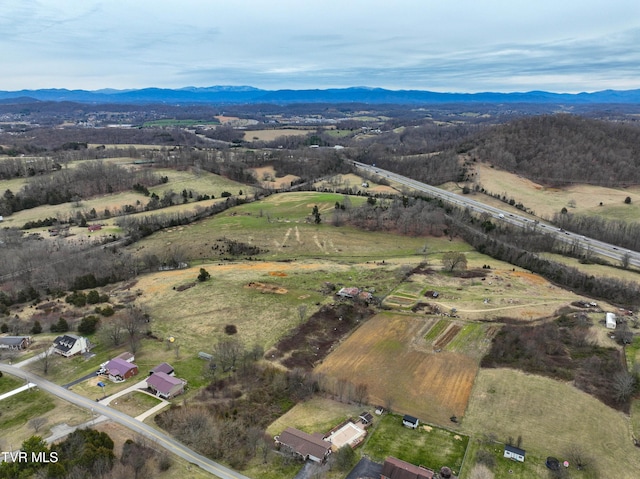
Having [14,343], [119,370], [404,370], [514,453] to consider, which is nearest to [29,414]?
[119,370]

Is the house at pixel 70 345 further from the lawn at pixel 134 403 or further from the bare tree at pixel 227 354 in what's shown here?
the bare tree at pixel 227 354

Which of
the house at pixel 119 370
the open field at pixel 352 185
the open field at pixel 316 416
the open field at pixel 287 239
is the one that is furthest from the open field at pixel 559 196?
the house at pixel 119 370

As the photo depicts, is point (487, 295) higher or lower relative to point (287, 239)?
lower

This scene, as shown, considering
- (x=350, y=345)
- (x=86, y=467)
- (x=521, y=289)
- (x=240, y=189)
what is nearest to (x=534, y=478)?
(x=350, y=345)

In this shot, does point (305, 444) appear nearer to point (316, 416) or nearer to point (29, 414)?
point (316, 416)

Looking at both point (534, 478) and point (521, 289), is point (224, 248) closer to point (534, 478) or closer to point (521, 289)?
point (521, 289)

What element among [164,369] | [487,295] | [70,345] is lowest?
[164,369]

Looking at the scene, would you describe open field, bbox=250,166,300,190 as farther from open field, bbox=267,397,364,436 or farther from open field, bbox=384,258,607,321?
open field, bbox=267,397,364,436

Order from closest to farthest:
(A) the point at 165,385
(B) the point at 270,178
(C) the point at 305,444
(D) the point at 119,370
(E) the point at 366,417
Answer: (C) the point at 305,444
(E) the point at 366,417
(A) the point at 165,385
(D) the point at 119,370
(B) the point at 270,178
